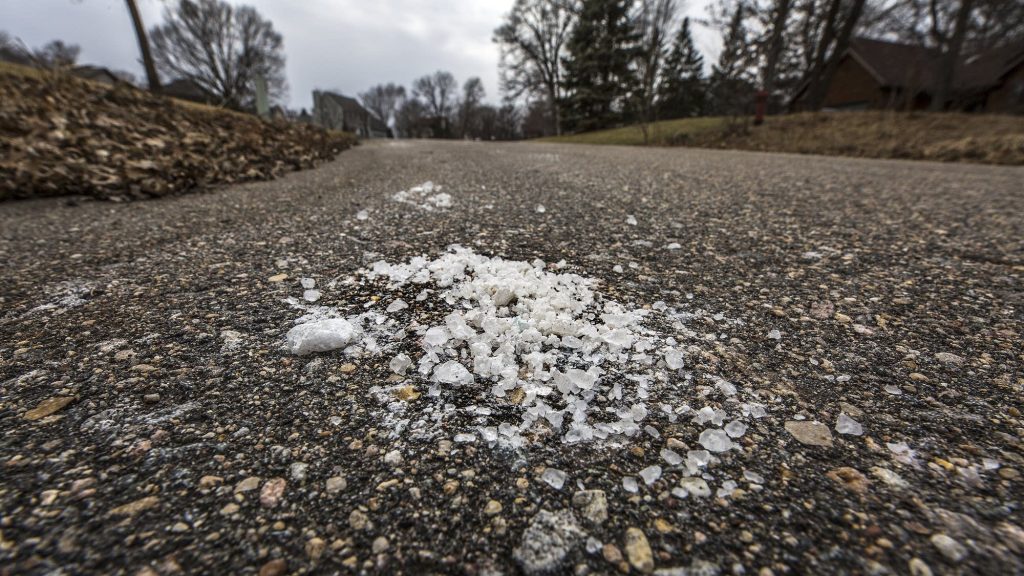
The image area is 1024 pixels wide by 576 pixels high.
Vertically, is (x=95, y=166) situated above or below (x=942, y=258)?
above

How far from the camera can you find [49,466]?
2.88ft

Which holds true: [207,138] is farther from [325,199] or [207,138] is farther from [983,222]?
[983,222]

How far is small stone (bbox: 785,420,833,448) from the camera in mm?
1009

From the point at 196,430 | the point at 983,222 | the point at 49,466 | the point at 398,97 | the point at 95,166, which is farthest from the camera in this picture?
the point at 398,97

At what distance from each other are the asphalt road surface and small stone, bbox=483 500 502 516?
0.02m

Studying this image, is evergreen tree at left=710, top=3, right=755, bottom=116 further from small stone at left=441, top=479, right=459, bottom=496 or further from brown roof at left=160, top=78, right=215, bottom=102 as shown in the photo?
brown roof at left=160, top=78, right=215, bottom=102

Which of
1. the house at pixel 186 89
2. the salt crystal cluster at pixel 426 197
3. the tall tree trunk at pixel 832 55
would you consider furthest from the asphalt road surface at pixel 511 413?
the house at pixel 186 89

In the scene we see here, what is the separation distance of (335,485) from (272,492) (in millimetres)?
130

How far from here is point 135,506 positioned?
802mm

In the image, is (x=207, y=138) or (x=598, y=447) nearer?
(x=598, y=447)

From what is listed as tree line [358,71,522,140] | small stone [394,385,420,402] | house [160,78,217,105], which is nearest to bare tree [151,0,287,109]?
house [160,78,217,105]

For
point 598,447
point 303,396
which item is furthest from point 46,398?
point 598,447

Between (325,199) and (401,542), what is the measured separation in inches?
124

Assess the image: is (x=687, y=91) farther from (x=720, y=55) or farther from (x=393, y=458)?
(x=393, y=458)
